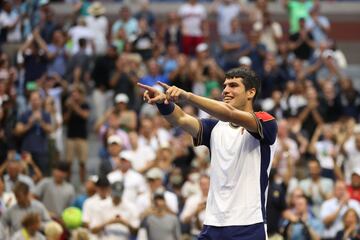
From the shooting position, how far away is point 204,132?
858 cm

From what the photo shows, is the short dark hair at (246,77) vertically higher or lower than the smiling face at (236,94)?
higher

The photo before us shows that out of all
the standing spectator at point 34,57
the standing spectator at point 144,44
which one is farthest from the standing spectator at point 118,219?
the standing spectator at point 144,44

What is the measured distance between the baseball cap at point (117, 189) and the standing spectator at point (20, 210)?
942 millimetres

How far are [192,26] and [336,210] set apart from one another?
30.3 ft

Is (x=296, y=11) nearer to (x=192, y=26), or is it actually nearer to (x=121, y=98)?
(x=192, y=26)

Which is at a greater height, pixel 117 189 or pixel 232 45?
pixel 232 45

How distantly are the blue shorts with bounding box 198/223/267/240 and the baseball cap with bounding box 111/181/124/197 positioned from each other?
657 cm

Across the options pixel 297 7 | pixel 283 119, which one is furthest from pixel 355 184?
pixel 297 7

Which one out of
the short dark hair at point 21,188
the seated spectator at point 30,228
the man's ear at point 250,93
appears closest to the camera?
the man's ear at point 250,93

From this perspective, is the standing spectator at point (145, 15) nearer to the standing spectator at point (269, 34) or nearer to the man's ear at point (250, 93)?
the standing spectator at point (269, 34)

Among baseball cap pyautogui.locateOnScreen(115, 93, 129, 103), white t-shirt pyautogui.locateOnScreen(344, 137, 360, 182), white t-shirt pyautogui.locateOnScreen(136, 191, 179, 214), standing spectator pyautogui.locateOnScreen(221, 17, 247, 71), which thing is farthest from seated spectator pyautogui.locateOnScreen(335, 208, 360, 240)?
standing spectator pyautogui.locateOnScreen(221, 17, 247, 71)

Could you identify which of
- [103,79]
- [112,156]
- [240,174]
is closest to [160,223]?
[112,156]

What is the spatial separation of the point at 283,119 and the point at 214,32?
732cm

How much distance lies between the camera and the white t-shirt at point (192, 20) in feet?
79.2
